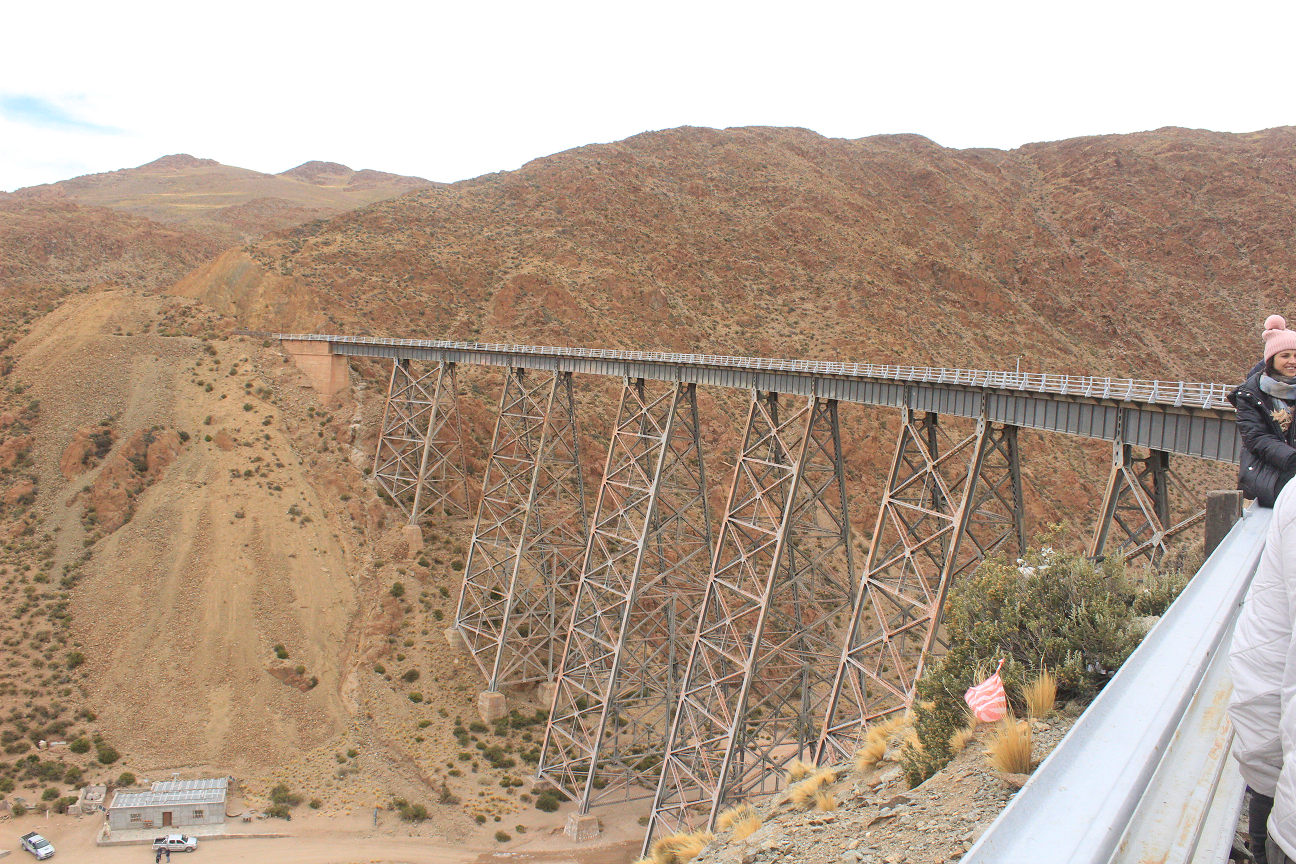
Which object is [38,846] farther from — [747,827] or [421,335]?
[421,335]

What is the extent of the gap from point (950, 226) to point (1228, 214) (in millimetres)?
24343

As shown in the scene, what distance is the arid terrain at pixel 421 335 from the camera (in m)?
26.4

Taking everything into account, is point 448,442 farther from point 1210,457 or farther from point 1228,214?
point 1228,214

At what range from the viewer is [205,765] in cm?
2498

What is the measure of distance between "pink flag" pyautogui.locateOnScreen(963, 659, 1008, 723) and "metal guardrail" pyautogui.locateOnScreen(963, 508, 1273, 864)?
13.6 feet

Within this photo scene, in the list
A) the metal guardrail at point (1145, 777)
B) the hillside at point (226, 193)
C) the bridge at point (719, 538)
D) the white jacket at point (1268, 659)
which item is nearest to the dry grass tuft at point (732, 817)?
the bridge at point (719, 538)

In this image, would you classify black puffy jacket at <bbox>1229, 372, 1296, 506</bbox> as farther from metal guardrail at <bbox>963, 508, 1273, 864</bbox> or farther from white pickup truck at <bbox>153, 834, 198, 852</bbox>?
white pickup truck at <bbox>153, 834, 198, 852</bbox>

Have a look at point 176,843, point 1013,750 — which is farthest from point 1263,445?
point 176,843

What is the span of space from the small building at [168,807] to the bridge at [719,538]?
8.74 m

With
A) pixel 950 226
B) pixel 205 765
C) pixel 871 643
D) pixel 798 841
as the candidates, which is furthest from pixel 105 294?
pixel 950 226

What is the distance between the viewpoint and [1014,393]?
46.9 feet

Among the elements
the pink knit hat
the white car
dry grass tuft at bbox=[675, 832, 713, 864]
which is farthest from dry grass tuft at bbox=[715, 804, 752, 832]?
the white car

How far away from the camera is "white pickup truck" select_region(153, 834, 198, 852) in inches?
864

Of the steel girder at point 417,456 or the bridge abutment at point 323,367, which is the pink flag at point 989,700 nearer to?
the steel girder at point 417,456
